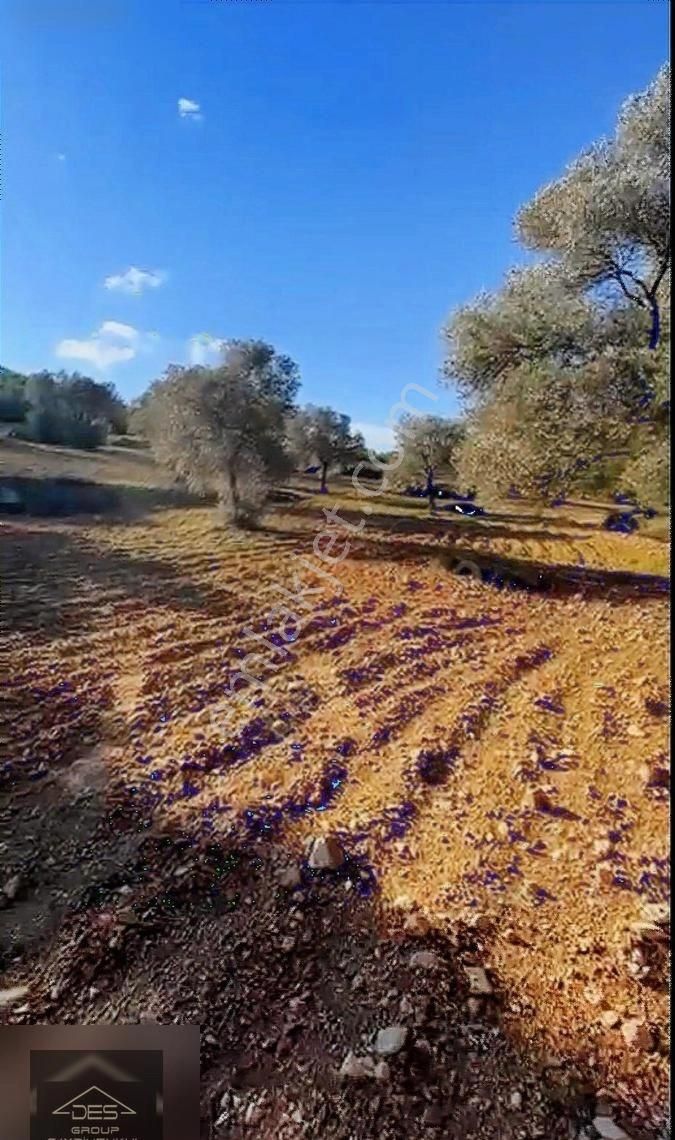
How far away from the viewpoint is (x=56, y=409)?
4.32ft

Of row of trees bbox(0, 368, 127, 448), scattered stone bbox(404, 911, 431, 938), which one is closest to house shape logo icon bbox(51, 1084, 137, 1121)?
scattered stone bbox(404, 911, 431, 938)

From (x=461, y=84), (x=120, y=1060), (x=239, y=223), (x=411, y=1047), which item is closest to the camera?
(x=411, y=1047)

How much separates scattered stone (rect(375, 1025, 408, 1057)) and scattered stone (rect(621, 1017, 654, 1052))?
1.08ft

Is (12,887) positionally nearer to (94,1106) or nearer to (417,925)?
(94,1106)

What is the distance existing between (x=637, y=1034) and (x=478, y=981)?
23cm

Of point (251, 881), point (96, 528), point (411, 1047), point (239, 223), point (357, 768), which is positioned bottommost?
point (411, 1047)

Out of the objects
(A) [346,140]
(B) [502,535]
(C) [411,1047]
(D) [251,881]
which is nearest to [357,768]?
(D) [251,881]

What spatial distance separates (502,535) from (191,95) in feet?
3.60

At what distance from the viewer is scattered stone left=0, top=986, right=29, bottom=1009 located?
1.08m

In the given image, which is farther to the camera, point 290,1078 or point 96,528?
point 96,528

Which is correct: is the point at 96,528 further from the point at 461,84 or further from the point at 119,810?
the point at 461,84

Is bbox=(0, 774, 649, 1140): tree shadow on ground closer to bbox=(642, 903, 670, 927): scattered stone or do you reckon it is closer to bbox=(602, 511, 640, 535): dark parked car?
bbox=(642, 903, 670, 927): scattered stone

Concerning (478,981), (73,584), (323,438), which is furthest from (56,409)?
(478,981)

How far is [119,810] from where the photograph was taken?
3.91 feet
